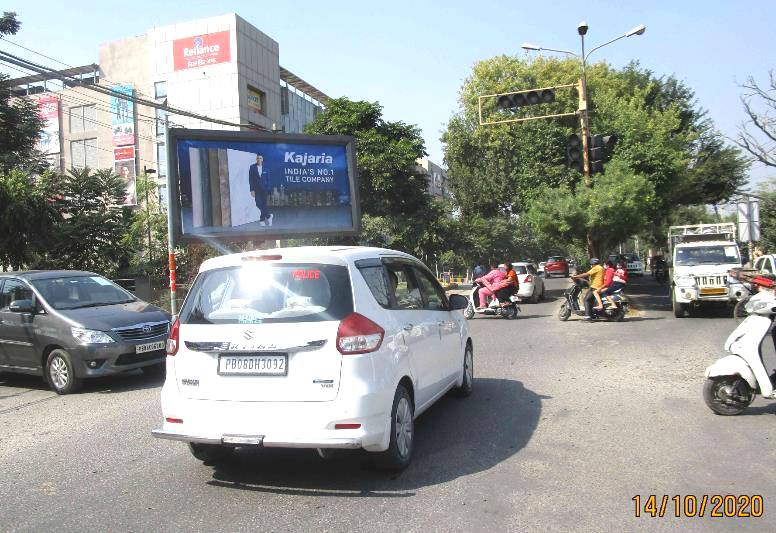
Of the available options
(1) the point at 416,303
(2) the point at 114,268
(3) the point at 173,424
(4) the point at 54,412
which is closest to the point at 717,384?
(1) the point at 416,303

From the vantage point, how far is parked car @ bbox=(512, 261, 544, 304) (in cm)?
2338

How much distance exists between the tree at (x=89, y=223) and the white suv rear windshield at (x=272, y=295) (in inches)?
867

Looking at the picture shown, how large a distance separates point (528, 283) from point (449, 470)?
63.2 feet

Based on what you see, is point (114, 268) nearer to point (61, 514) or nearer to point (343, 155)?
point (343, 155)

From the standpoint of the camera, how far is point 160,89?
57219 millimetres

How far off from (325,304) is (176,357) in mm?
1248

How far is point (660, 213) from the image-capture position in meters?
27.8

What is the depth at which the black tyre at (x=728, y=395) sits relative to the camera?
6.12m

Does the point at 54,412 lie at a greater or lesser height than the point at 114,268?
lesser

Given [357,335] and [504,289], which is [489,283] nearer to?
[504,289]

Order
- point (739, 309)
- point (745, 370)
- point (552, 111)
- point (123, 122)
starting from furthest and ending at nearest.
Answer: point (123, 122), point (552, 111), point (739, 309), point (745, 370)

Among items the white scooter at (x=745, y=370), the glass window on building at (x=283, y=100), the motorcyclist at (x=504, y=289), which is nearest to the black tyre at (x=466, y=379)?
the white scooter at (x=745, y=370)

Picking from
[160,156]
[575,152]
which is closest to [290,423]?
[575,152]
